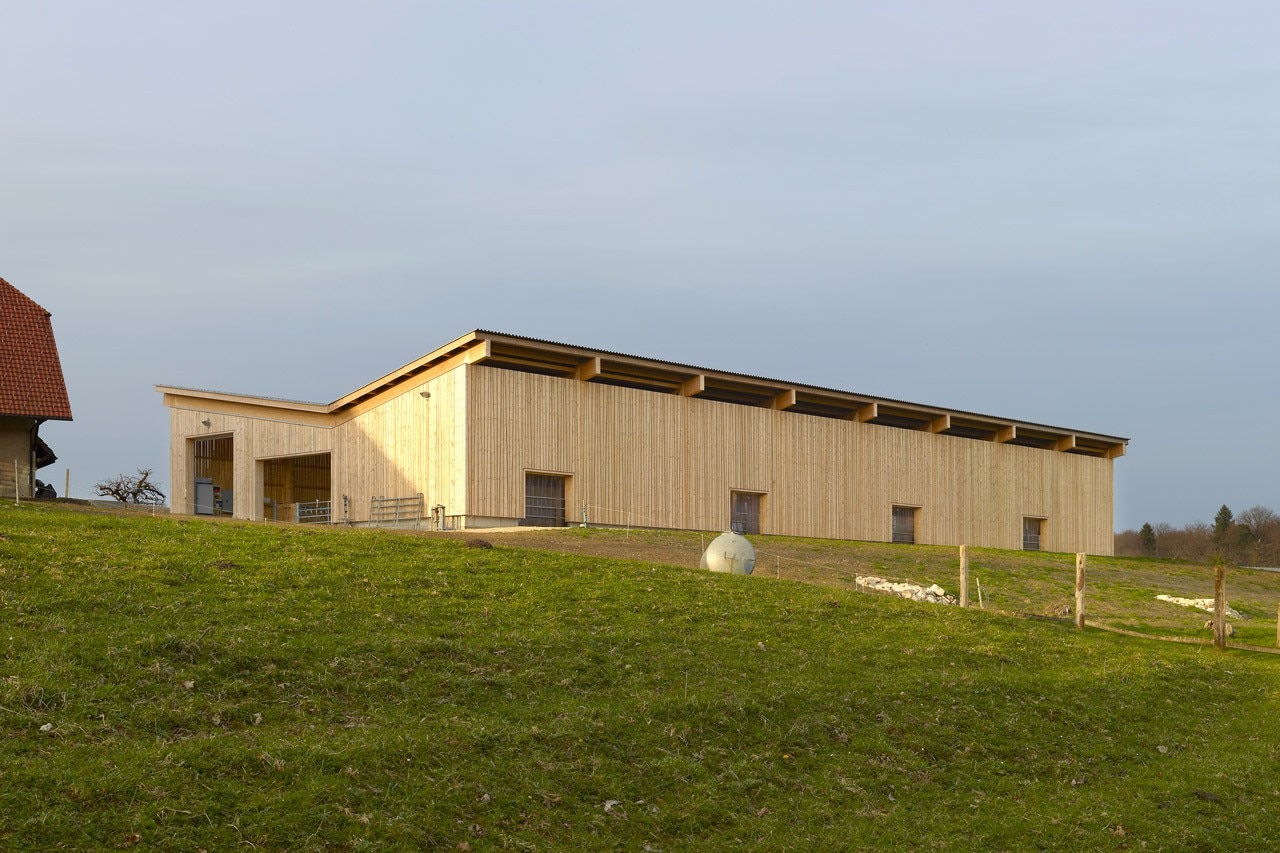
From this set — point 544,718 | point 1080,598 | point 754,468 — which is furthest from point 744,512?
point 544,718

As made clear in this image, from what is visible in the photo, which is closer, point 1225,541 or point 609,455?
point 609,455

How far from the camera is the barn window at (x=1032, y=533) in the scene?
4628 cm

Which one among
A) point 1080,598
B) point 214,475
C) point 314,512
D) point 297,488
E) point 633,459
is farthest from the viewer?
point 297,488

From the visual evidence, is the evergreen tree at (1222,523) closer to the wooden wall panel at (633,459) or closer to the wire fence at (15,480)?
the wooden wall panel at (633,459)

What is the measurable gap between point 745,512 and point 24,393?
69.3ft

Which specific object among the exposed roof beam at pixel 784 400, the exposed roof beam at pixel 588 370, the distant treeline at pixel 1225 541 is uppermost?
the exposed roof beam at pixel 588 370

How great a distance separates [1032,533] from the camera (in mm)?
46719

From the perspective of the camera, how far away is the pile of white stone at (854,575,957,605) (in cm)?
2359

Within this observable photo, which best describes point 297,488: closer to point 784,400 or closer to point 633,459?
point 633,459

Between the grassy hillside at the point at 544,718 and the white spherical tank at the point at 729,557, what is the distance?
14.6ft

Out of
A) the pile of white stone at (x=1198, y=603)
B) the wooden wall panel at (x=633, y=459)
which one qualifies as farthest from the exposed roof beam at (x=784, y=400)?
Result: the pile of white stone at (x=1198, y=603)

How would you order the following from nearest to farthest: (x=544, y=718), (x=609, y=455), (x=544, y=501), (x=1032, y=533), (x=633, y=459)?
(x=544, y=718) → (x=544, y=501) → (x=609, y=455) → (x=633, y=459) → (x=1032, y=533)

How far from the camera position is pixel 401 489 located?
34.4m

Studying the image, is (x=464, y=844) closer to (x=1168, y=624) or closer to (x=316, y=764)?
(x=316, y=764)
